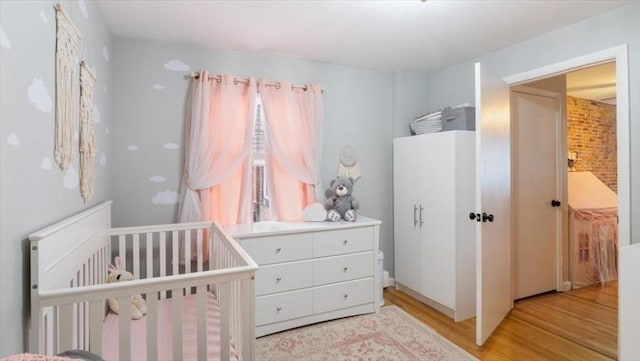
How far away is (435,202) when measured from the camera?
2760 millimetres

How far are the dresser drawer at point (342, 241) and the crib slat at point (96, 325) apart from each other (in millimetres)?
1592

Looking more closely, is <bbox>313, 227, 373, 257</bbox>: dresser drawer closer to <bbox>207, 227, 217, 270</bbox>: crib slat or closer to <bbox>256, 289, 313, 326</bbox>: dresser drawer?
<bbox>256, 289, 313, 326</bbox>: dresser drawer

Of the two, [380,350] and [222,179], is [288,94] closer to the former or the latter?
[222,179]

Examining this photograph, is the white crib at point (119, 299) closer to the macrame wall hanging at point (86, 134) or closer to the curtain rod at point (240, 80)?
the macrame wall hanging at point (86, 134)

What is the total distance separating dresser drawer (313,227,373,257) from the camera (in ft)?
8.28

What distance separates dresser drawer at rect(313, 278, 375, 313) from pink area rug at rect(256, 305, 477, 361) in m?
0.12

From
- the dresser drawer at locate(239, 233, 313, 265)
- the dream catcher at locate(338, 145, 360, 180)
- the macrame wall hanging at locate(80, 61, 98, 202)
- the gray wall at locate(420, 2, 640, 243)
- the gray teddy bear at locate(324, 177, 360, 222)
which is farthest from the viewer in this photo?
the dream catcher at locate(338, 145, 360, 180)

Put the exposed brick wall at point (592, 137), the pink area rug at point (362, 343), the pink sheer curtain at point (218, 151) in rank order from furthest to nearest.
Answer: the exposed brick wall at point (592, 137), the pink sheer curtain at point (218, 151), the pink area rug at point (362, 343)

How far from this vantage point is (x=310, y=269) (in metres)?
2.49

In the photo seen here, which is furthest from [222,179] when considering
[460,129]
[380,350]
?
[460,129]

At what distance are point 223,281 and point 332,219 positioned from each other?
158cm

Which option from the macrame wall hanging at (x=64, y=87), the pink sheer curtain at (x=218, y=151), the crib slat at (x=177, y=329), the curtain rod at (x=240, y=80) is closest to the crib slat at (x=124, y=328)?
the crib slat at (x=177, y=329)

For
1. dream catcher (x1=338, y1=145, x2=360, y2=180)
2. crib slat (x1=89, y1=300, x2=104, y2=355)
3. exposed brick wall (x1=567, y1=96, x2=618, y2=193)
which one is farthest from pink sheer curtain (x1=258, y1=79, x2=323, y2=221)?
exposed brick wall (x1=567, y1=96, x2=618, y2=193)

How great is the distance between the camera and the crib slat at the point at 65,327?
40.8 inches
